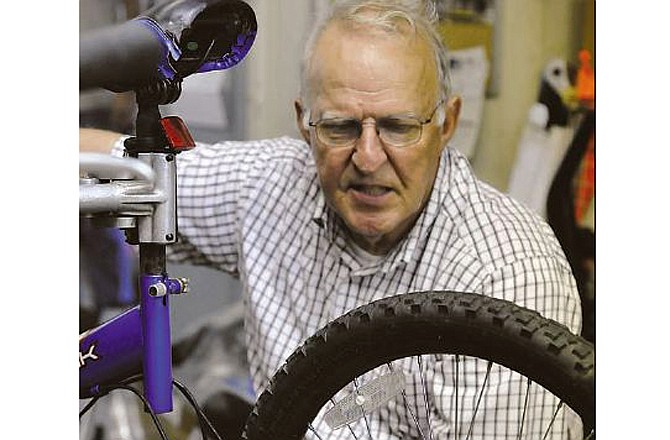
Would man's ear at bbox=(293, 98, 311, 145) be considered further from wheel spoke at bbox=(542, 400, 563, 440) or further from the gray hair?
wheel spoke at bbox=(542, 400, 563, 440)

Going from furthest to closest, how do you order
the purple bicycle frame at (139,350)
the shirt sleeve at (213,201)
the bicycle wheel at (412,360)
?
1. the shirt sleeve at (213,201)
2. the purple bicycle frame at (139,350)
3. the bicycle wheel at (412,360)

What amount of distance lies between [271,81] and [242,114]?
47 millimetres

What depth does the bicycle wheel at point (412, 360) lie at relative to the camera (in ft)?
2.28

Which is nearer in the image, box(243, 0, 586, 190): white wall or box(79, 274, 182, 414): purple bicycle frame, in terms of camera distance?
box(79, 274, 182, 414): purple bicycle frame

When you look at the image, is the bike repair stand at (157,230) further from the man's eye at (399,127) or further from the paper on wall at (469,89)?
the paper on wall at (469,89)

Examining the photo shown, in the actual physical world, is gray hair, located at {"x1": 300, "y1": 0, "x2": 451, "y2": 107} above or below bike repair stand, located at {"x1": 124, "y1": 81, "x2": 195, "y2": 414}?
above

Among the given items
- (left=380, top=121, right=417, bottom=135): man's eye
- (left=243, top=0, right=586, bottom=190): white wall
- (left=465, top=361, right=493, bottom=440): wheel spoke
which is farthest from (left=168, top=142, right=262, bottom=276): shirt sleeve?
(left=465, top=361, right=493, bottom=440): wheel spoke

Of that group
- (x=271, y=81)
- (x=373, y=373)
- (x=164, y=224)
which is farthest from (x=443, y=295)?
(x=271, y=81)

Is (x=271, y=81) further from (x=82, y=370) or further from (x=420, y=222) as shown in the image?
(x=82, y=370)

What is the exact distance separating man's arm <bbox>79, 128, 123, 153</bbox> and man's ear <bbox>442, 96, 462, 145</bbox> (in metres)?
0.29

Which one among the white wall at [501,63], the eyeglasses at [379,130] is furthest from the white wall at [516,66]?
the eyeglasses at [379,130]

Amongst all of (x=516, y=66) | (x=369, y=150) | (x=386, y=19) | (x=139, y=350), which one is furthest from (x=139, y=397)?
(x=516, y=66)

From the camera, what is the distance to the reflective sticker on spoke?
786mm

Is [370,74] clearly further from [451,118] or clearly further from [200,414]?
[200,414]
